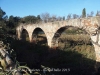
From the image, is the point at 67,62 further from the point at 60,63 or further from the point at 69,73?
the point at 69,73

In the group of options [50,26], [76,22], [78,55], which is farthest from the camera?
[50,26]

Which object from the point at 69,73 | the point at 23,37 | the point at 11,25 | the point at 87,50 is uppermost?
the point at 11,25

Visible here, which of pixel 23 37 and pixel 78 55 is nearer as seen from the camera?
pixel 78 55

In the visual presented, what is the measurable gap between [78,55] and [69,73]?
11.3 feet

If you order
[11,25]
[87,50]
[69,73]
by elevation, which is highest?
[11,25]

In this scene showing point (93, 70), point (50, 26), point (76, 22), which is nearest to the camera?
point (93, 70)

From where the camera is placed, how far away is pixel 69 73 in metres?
8.50

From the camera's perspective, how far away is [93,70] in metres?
9.08

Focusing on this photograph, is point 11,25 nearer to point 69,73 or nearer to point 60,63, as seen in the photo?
point 60,63

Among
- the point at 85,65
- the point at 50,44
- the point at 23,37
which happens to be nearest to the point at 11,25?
the point at 23,37

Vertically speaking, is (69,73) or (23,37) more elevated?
(23,37)

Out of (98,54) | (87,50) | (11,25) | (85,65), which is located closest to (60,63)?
(85,65)

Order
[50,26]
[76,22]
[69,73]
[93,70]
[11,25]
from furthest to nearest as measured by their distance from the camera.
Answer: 1. [11,25]
2. [50,26]
3. [76,22]
4. [93,70]
5. [69,73]

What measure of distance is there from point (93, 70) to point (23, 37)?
1314 cm
